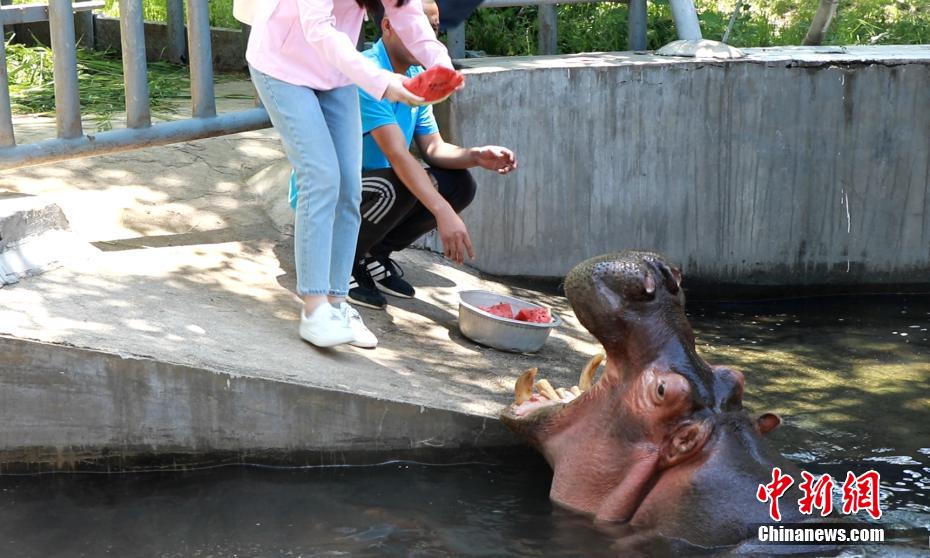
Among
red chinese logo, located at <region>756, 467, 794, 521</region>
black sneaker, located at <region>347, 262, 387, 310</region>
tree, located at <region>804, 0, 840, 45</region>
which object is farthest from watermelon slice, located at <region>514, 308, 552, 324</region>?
tree, located at <region>804, 0, 840, 45</region>

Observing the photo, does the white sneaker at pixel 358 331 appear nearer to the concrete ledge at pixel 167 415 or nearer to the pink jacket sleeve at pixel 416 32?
the concrete ledge at pixel 167 415

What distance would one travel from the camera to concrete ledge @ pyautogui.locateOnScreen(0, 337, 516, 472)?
3.96 meters

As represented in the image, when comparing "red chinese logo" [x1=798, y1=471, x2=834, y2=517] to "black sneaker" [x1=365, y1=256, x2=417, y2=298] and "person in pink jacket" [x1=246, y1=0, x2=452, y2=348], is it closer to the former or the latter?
"person in pink jacket" [x1=246, y1=0, x2=452, y2=348]

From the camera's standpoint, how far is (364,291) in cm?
514

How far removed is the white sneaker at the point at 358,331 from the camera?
15.0 feet

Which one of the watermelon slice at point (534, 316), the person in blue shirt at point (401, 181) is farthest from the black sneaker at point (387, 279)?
the watermelon slice at point (534, 316)

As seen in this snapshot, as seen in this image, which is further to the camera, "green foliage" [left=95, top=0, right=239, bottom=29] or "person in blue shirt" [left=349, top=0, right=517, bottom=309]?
"green foliage" [left=95, top=0, right=239, bottom=29]

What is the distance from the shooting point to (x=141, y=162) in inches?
233

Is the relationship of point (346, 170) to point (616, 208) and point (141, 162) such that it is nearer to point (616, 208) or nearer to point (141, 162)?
point (141, 162)

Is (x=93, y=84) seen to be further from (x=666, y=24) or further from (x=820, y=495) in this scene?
(x=820, y=495)

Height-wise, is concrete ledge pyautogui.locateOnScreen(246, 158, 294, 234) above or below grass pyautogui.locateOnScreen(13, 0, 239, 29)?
below

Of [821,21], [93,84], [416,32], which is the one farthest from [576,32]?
[416,32]

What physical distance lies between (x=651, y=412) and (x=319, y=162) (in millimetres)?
1424

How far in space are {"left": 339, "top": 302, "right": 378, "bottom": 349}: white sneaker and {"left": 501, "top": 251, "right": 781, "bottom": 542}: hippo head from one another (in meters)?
1.10
